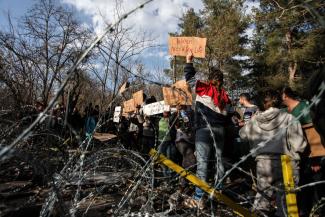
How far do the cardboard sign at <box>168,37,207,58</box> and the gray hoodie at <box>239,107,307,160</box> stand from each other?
56.6 inches

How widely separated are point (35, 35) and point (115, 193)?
880 centimetres

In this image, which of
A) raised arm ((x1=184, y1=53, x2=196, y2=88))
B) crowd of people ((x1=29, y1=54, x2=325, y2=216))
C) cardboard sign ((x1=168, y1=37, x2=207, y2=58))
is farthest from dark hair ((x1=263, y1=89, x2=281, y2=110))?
cardboard sign ((x1=168, y1=37, x2=207, y2=58))

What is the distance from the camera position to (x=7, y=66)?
1039cm

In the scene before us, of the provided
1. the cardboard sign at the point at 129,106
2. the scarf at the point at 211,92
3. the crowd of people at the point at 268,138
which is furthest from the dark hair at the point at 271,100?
the cardboard sign at the point at 129,106

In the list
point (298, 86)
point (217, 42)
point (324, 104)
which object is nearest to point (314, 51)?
point (298, 86)

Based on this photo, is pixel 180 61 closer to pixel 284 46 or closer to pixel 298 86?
pixel 284 46

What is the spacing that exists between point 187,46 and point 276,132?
6.70ft

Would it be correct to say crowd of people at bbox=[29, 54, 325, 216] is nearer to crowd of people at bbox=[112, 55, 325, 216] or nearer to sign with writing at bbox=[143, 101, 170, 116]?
crowd of people at bbox=[112, 55, 325, 216]

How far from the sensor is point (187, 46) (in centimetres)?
536

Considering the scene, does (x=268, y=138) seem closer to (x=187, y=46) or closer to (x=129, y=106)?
(x=187, y=46)

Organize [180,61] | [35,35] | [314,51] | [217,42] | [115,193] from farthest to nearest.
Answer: [180,61], [217,42], [314,51], [35,35], [115,193]

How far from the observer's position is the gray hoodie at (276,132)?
3779 millimetres

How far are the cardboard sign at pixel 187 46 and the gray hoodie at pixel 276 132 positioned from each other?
1.44 meters

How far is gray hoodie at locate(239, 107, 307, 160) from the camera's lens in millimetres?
3779
